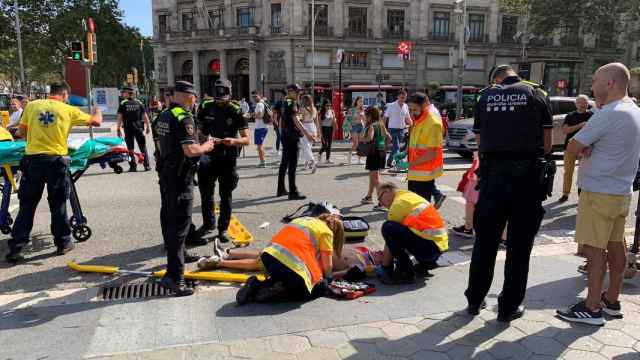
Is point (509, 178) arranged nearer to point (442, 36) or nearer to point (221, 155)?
point (221, 155)

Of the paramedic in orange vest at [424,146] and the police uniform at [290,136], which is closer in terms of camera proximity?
the paramedic in orange vest at [424,146]

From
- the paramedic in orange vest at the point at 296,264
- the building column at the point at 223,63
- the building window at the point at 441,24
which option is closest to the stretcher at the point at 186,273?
the paramedic in orange vest at the point at 296,264

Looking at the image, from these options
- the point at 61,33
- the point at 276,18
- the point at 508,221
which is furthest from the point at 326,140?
the point at 61,33

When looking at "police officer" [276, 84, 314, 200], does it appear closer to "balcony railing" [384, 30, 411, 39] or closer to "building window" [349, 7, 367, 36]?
"building window" [349, 7, 367, 36]

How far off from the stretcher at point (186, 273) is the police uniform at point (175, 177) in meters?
0.29

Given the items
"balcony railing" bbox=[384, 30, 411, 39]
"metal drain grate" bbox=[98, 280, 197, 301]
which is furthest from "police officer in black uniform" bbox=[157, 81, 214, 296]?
"balcony railing" bbox=[384, 30, 411, 39]

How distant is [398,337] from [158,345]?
5.64 ft

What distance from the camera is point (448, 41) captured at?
51.1 m

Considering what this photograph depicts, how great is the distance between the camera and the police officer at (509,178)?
3602 mm

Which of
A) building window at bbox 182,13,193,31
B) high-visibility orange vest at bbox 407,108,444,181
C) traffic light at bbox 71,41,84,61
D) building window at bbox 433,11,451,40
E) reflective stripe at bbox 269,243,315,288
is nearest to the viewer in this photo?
reflective stripe at bbox 269,243,315,288

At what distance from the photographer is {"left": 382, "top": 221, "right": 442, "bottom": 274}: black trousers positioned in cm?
443

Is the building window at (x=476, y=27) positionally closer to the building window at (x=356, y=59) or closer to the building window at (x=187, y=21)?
the building window at (x=356, y=59)

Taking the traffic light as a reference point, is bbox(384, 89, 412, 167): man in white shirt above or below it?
below

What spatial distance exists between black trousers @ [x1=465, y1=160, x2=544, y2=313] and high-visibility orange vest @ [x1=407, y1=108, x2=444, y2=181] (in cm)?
214
